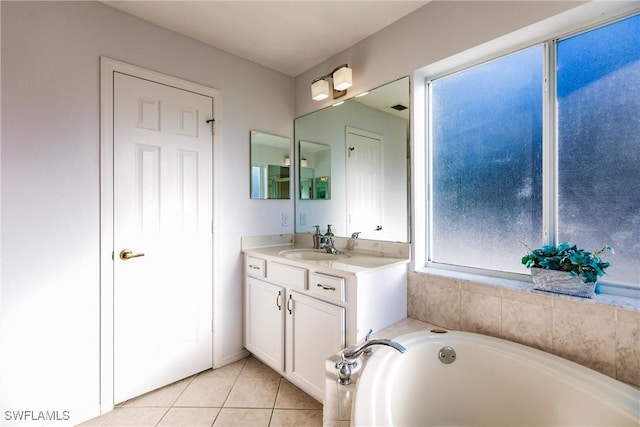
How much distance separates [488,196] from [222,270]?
1844 mm

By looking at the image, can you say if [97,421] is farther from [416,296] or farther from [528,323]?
[528,323]

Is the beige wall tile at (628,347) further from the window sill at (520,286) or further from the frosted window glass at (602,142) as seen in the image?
the frosted window glass at (602,142)

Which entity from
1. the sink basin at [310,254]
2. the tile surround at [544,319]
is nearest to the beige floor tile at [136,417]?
the sink basin at [310,254]

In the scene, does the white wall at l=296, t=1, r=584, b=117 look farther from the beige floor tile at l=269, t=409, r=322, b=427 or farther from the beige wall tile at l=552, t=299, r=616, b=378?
the beige floor tile at l=269, t=409, r=322, b=427

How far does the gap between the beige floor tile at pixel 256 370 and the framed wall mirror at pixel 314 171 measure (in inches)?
54.4

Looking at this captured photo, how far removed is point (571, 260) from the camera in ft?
3.95

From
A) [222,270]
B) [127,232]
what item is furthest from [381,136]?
[127,232]

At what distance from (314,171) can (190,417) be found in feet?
6.19

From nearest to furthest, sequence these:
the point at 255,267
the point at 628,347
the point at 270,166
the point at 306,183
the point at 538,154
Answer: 1. the point at 628,347
2. the point at 538,154
3. the point at 255,267
4. the point at 270,166
5. the point at 306,183

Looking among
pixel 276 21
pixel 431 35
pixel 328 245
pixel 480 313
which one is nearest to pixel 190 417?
pixel 328 245

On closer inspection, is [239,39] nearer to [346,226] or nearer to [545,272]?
[346,226]

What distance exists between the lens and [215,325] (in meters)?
2.13

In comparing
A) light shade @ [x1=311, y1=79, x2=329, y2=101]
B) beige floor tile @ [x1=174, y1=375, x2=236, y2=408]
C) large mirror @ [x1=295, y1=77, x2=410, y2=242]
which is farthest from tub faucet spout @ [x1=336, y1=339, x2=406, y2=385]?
light shade @ [x1=311, y1=79, x2=329, y2=101]

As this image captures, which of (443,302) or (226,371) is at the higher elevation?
(443,302)
